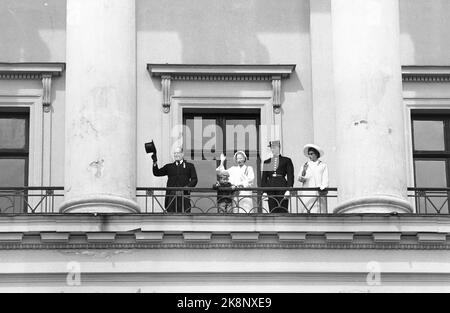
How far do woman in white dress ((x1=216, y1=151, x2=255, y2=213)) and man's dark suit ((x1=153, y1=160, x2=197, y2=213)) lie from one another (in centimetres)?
57

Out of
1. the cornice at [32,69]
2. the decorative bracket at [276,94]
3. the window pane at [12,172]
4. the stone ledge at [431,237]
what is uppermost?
the cornice at [32,69]

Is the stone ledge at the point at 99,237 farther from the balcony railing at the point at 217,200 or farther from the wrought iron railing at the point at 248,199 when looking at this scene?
the wrought iron railing at the point at 248,199

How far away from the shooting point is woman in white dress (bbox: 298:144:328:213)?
3169cm

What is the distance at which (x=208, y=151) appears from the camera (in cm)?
3534

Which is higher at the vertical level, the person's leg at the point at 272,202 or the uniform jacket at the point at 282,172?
the uniform jacket at the point at 282,172

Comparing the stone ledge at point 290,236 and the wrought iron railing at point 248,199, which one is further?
the wrought iron railing at point 248,199

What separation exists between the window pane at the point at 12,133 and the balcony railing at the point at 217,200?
1503mm

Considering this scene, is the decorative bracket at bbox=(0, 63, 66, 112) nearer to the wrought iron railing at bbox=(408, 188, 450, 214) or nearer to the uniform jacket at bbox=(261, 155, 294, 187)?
the uniform jacket at bbox=(261, 155, 294, 187)

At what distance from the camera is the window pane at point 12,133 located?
116 feet

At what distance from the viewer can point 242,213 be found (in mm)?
30234

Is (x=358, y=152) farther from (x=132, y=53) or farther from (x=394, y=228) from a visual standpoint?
(x=132, y=53)

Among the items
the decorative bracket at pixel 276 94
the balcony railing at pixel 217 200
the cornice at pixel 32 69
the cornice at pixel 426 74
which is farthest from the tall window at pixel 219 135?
the cornice at pixel 426 74

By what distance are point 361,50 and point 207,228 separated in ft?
14.4

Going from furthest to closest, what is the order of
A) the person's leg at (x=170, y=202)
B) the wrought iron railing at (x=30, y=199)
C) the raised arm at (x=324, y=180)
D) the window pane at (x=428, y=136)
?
the window pane at (x=428, y=136) → the wrought iron railing at (x=30, y=199) → the raised arm at (x=324, y=180) → the person's leg at (x=170, y=202)
